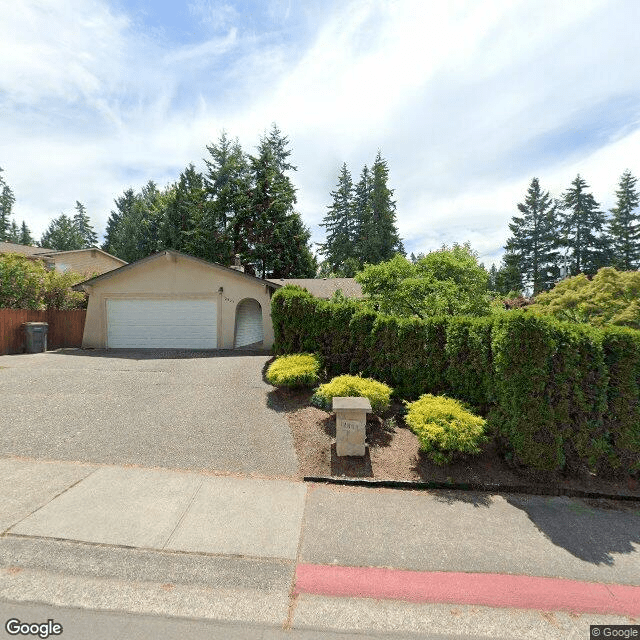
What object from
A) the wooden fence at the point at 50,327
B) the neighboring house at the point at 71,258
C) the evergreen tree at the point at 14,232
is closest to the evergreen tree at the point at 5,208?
the evergreen tree at the point at 14,232

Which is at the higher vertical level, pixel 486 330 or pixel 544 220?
pixel 544 220

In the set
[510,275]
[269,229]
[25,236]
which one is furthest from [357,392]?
[25,236]

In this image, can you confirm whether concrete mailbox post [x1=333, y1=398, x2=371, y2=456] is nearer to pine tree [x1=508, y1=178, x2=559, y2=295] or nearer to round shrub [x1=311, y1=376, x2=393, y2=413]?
round shrub [x1=311, y1=376, x2=393, y2=413]

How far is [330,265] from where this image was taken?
36562 millimetres

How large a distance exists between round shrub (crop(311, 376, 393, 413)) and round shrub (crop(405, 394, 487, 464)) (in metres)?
0.76

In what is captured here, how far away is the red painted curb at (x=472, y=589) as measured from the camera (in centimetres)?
279

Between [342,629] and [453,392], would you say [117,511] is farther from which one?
[453,392]

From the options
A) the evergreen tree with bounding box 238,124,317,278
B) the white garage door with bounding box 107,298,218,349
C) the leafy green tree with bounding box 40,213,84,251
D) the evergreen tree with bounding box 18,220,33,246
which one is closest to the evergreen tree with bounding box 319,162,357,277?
the evergreen tree with bounding box 238,124,317,278

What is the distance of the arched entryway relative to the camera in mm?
13867

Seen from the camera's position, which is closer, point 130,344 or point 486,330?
point 486,330

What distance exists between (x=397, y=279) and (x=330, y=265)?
1073 inches

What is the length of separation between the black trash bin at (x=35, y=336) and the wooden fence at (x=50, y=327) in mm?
259

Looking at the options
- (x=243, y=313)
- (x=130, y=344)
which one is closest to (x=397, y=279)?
(x=243, y=313)

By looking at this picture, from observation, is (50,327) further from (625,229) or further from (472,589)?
(625,229)
